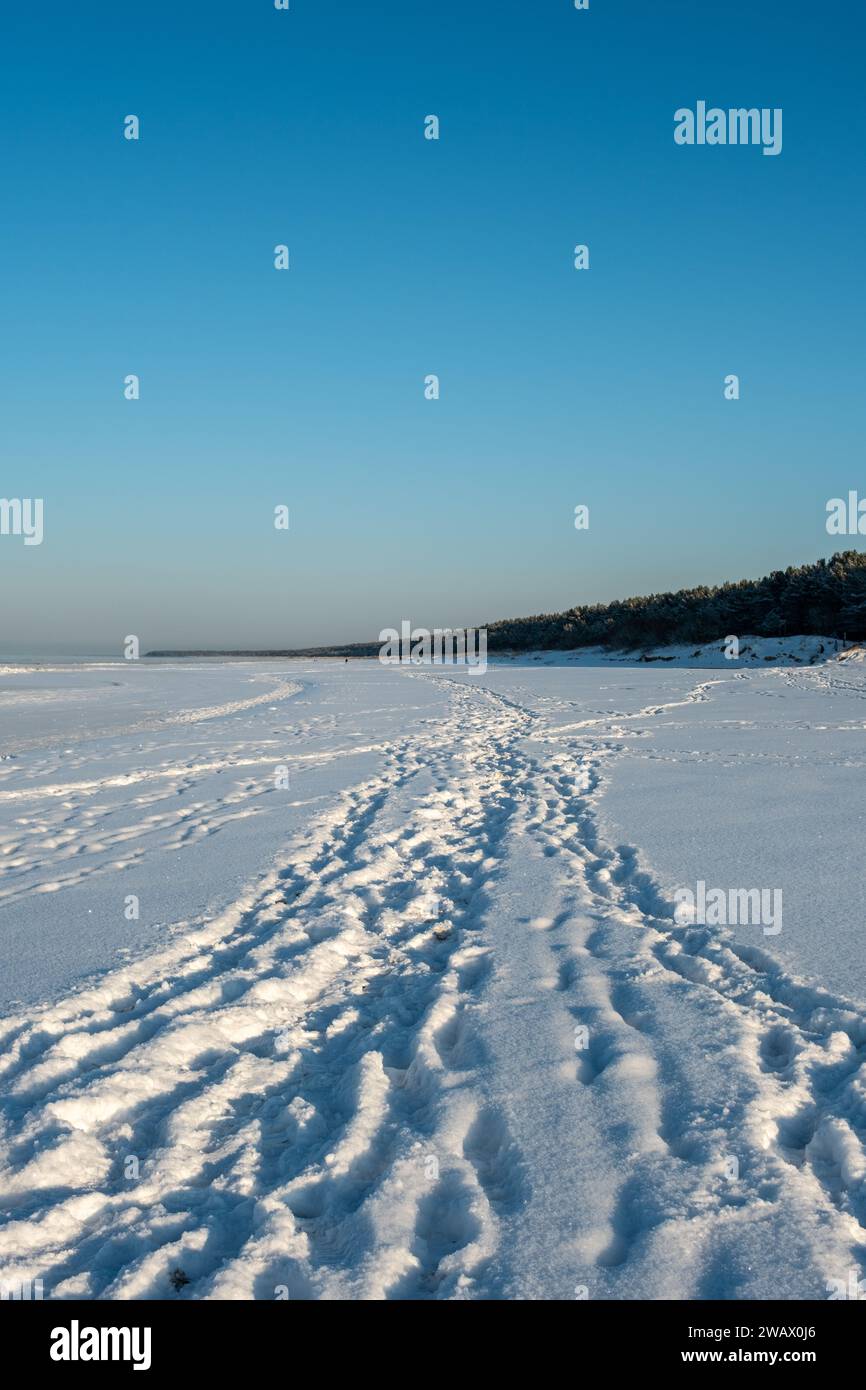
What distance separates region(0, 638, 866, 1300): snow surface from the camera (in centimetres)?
282

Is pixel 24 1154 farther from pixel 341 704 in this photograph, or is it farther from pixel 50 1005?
pixel 341 704

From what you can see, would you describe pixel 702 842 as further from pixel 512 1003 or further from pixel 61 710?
pixel 61 710

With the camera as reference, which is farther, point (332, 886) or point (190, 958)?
point (332, 886)

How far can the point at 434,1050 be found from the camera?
409 cm

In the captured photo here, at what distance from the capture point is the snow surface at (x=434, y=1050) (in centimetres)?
282

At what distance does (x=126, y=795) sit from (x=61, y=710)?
15.4 metres

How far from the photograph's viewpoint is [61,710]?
24656 mm

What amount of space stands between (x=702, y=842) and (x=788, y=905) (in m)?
1.79
